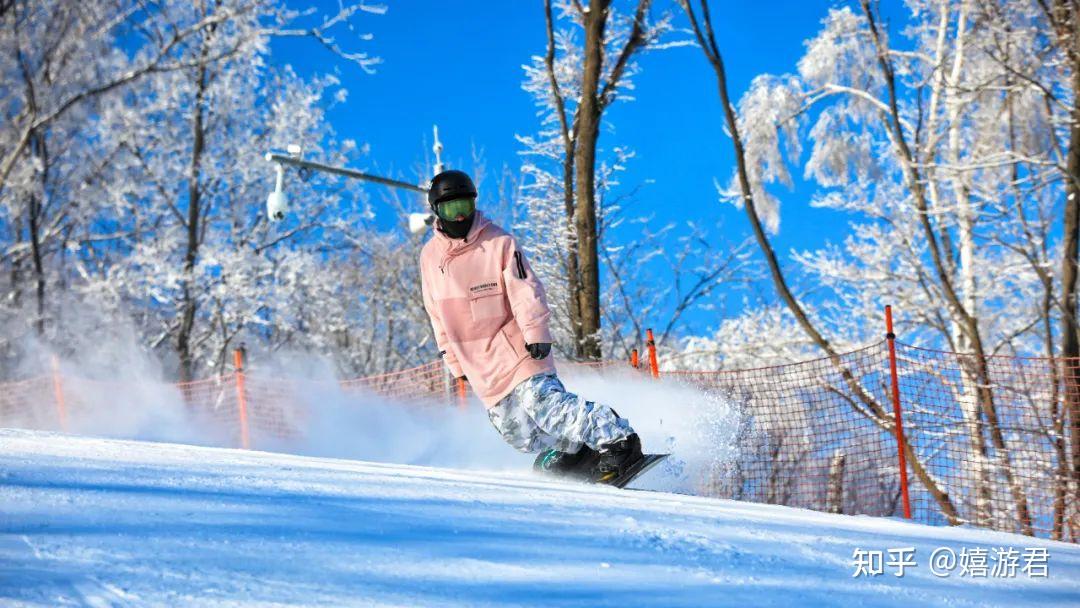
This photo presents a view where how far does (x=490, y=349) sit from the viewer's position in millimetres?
5391

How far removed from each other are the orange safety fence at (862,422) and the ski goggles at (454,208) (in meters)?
3.43

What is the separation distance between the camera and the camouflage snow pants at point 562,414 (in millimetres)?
5227

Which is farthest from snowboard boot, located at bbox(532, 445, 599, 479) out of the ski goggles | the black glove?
the ski goggles

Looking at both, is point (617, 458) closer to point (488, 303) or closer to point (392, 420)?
point (488, 303)

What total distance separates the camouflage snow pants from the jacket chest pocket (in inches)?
16.9

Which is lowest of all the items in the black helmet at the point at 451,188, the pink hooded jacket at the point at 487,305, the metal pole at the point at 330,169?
the pink hooded jacket at the point at 487,305

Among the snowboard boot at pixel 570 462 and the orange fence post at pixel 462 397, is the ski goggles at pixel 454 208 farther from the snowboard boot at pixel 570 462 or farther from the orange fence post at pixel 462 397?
the orange fence post at pixel 462 397

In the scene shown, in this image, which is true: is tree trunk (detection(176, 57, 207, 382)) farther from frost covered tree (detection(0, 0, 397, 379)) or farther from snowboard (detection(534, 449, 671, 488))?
snowboard (detection(534, 449, 671, 488))

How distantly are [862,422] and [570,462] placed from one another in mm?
7906

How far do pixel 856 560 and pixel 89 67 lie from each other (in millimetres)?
20898

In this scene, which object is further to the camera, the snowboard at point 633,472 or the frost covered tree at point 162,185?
the frost covered tree at point 162,185

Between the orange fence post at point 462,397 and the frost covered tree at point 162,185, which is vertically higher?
the frost covered tree at point 162,185

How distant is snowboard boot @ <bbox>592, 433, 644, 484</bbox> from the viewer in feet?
17.2

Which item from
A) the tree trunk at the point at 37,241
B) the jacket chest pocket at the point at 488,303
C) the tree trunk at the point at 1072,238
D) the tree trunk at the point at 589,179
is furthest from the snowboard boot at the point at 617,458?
the tree trunk at the point at 37,241
